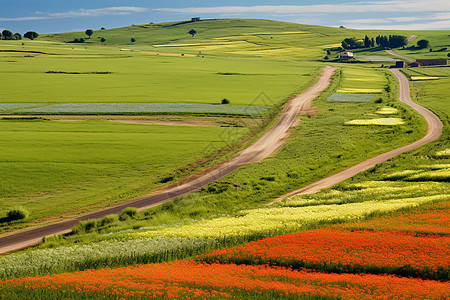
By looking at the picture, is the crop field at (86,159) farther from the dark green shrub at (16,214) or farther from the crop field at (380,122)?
the crop field at (380,122)

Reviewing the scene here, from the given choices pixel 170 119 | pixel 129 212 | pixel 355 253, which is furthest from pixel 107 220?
pixel 170 119

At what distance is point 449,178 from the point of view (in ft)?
180

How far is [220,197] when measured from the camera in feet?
185

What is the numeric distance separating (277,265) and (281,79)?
14927 cm

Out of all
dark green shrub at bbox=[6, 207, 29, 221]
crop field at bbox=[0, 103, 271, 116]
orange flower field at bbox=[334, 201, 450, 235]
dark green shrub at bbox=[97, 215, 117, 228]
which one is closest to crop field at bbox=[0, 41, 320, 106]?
crop field at bbox=[0, 103, 271, 116]

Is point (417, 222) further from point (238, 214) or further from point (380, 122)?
point (380, 122)

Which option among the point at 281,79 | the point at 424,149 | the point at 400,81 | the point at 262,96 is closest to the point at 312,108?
the point at 262,96

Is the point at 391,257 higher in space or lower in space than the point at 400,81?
lower

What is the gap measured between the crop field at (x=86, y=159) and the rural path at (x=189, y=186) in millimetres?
3036

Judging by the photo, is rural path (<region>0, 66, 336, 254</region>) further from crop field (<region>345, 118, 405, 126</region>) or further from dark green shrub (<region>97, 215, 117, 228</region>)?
crop field (<region>345, 118, 405, 126</region>)

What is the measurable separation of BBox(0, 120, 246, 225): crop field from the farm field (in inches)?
12.3

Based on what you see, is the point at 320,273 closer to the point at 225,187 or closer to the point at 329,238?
the point at 329,238

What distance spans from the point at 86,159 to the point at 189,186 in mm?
18344

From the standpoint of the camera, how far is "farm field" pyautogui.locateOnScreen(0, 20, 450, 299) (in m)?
24.5
